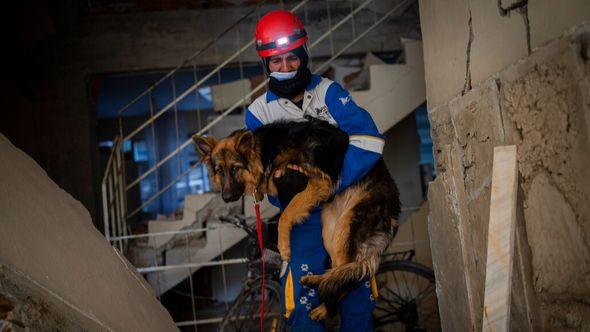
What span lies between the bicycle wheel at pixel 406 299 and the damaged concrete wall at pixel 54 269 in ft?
7.12

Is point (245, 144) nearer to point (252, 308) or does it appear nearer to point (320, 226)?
point (320, 226)

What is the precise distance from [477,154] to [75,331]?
1423 millimetres

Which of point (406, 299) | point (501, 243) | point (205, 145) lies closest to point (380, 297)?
point (406, 299)

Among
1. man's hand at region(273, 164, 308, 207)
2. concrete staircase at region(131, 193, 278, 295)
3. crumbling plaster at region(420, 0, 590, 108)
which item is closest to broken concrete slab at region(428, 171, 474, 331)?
crumbling plaster at region(420, 0, 590, 108)

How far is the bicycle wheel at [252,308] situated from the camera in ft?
12.7

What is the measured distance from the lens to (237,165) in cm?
273

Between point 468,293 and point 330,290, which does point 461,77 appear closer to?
point 468,293

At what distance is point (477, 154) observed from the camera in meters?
1.63

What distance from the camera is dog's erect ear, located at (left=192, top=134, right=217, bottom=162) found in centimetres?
284

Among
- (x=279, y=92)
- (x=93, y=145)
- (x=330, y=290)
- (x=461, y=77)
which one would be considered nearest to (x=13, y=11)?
(x=93, y=145)

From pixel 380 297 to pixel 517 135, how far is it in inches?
114

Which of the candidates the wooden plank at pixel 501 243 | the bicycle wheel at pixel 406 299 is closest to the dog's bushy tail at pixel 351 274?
the wooden plank at pixel 501 243

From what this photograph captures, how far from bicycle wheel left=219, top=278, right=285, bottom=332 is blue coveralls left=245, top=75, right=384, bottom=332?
4.01ft

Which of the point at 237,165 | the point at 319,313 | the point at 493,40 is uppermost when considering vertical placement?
the point at 493,40
